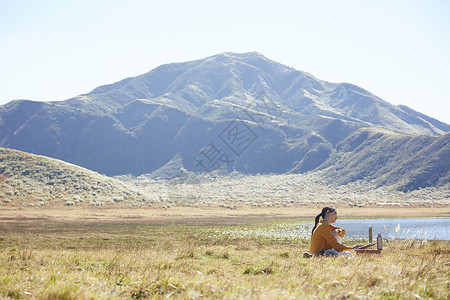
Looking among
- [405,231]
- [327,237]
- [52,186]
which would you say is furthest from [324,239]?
[52,186]

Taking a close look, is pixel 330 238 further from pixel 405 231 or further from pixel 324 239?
pixel 405 231

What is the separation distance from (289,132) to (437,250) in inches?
6984

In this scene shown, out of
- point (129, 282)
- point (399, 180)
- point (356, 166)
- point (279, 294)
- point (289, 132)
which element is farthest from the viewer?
point (289, 132)

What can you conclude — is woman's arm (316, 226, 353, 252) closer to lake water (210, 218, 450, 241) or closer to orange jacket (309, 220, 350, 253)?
orange jacket (309, 220, 350, 253)

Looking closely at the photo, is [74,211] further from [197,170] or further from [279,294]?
[197,170]

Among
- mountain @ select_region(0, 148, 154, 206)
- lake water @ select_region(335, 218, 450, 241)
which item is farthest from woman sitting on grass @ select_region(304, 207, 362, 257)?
mountain @ select_region(0, 148, 154, 206)

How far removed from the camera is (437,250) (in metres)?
10.2

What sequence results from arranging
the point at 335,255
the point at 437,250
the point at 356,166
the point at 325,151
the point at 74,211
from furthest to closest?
the point at 325,151 < the point at 356,166 < the point at 74,211 < the point at 437,250 < the point at 335,255

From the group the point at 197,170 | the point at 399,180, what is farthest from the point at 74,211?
the point at 197,170

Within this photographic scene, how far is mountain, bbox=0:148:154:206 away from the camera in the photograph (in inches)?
2149

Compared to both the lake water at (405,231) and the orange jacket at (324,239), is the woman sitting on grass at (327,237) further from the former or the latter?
the lake water at (405,231)

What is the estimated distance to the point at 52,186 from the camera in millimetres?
60312

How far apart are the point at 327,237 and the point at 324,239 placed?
272 millimetres

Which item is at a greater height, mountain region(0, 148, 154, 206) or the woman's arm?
the woman's arm
